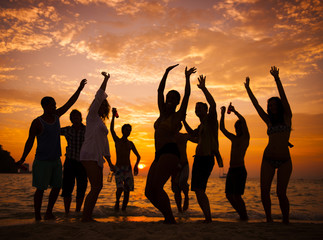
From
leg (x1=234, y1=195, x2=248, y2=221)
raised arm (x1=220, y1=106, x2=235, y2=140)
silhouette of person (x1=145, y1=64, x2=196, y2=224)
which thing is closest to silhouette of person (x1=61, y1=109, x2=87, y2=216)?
silhouette of person (x1=145, y1=64, x2=196, y2=224)

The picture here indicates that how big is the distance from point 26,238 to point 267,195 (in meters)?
4.32

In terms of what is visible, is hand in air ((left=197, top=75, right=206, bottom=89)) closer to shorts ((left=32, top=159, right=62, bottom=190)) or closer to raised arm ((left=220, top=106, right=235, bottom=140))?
raised arm ((left=220, top=106, right=235, bottom=140))

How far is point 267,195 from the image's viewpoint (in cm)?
509

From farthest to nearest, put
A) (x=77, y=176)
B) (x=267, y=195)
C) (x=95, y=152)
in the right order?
(x=77, y=176) → (x=267, y=195) → (x=95, y=152)

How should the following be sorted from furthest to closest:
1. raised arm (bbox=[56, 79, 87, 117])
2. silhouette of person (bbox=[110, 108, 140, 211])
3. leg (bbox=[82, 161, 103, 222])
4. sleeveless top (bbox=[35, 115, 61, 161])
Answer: silhouette of person (bbox=[110, 108, 140, 211])
raised arm (bbox=[56, 79, 87, 117])
sleeveless top (bbox=[35, 115, 61, 161])
leg (bbox=[82, 161, 103, 222])

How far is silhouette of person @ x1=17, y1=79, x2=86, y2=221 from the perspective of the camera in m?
5.12

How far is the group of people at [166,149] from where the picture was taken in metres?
4.36

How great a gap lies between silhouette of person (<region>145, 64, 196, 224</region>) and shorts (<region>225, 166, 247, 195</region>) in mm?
2093

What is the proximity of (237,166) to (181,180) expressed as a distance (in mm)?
2065

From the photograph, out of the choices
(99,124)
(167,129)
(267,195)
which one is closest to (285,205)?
(267,195)

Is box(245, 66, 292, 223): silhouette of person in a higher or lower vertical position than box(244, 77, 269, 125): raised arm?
lower

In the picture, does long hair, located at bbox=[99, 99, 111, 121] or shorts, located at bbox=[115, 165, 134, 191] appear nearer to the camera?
long hair, located at bbox=[99, 99, 111, 121]

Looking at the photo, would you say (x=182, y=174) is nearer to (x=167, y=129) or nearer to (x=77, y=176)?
(x=77, y=176)

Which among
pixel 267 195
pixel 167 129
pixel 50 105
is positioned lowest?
pixel 267 195
